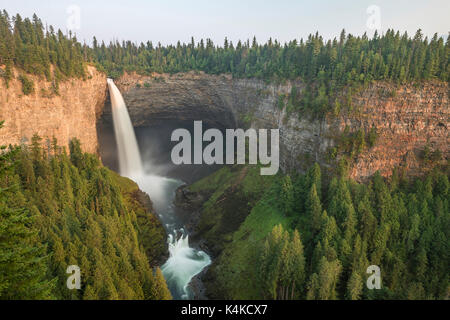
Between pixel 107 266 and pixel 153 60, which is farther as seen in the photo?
pixel 153 60

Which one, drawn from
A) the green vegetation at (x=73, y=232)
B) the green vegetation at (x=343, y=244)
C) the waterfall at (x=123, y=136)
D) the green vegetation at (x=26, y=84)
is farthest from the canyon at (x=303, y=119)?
the green vegetation at (x=73, y=232)

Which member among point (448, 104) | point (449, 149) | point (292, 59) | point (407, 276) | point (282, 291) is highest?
point (292, 59)

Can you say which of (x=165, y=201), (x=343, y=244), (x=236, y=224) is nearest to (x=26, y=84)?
(x=165, y=201)

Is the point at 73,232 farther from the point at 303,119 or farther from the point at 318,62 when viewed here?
the point at 318,62

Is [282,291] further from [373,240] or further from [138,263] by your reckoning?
[138,263]

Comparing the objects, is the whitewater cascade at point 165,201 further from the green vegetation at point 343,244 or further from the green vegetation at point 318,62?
the green vegetation at point 318,62

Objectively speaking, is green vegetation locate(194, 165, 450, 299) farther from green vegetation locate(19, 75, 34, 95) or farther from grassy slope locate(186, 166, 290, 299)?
green vegetation locate(19, 75, 34, 95)
